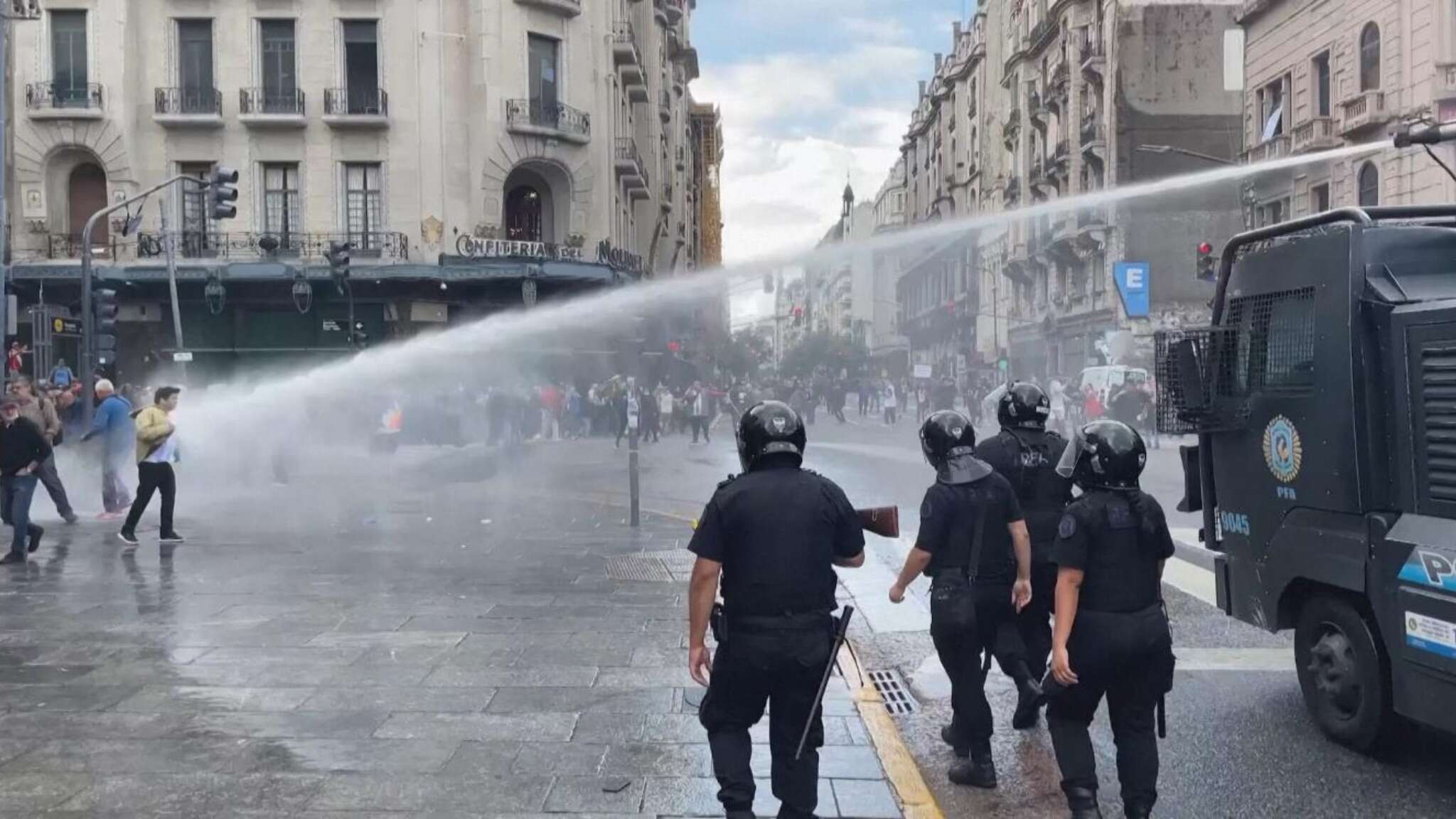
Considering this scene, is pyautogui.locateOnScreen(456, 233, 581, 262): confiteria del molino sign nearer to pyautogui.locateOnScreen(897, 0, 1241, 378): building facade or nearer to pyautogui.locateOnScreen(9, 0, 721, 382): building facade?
pyautogui.locateOnScreen(9, 0, 721, 382): building facade

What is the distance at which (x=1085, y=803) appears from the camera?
447 cm

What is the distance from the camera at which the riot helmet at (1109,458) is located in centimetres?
441

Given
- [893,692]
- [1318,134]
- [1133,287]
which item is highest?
[1318,134]

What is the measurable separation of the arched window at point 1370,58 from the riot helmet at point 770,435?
29.9 metres

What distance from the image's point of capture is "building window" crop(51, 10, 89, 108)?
31391 mm

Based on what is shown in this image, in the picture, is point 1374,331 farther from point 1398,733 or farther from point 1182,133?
point 1182,133

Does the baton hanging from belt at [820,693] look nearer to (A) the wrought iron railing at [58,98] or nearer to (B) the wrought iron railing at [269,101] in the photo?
(B) the wrought iron railing at [269,101]

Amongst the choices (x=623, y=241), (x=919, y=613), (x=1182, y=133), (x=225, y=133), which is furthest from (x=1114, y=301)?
(x=919, y=613)

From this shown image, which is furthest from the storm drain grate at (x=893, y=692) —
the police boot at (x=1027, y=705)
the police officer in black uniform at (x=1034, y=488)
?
the police officer in black uniform at (x=1034, y=488)

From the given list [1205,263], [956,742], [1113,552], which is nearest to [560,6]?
[1205,263]

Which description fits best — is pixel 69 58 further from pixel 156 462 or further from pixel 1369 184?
pixel 1369 184

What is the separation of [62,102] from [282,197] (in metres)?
5.71

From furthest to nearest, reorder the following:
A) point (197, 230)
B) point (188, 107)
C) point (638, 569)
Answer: point (188, 107) → point (197, 230) → point (638, 569)

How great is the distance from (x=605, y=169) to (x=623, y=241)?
4229 mm
